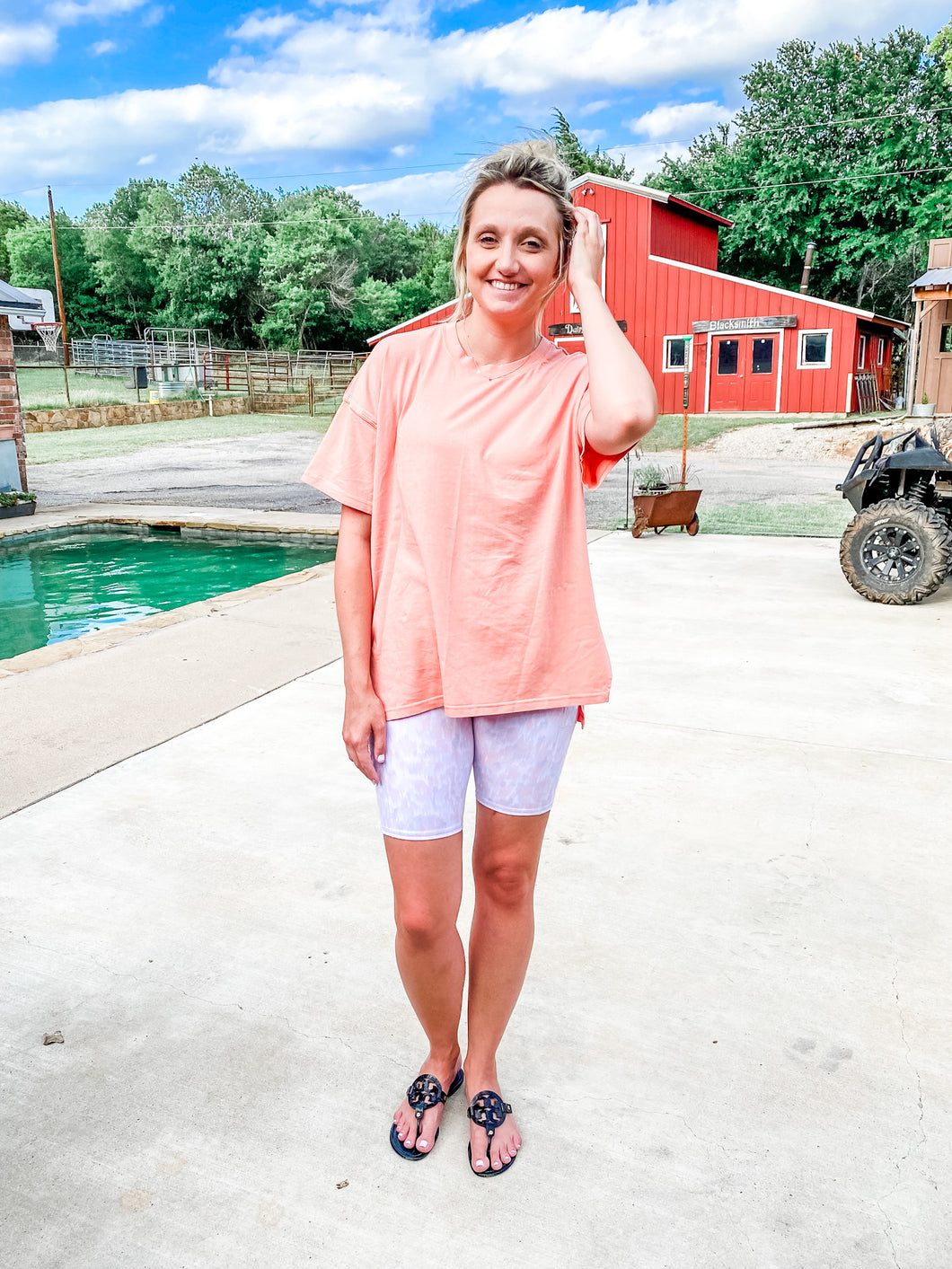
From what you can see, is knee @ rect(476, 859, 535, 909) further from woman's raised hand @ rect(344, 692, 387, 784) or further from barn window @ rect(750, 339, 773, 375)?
barn window @ rect(750, 339, 773, 375)

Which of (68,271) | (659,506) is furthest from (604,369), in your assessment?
(68,271)

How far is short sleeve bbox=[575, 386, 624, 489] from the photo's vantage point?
1607mm

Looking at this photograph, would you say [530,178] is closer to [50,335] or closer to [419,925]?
[419,925]

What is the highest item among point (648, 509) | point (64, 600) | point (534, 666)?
point (534, 666)

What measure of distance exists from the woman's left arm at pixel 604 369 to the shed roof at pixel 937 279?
1802 centimetres

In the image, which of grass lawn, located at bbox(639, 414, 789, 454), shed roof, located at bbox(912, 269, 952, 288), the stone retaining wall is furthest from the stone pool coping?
the stone retaining wall

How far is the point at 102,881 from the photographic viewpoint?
281 cm

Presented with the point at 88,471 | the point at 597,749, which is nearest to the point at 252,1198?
the point at 597,749

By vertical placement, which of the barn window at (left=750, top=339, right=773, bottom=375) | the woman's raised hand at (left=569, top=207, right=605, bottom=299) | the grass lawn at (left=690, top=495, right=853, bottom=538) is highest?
the barn window at (left=750, top=339, right=773, bottom=375)

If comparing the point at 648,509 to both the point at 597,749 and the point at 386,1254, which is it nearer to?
the point at 597,749

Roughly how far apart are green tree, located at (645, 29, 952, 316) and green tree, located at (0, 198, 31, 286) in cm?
3721

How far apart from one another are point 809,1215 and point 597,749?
2.24 meters

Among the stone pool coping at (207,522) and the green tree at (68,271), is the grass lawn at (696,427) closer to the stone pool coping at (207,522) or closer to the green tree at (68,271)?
the stone pool coping at (207,522)

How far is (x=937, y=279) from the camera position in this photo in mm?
17297
